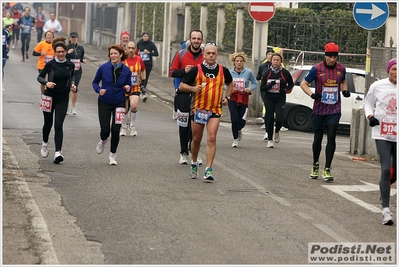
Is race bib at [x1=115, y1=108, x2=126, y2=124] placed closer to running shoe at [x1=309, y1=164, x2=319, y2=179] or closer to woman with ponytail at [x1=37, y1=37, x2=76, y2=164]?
woman with ponytail at [x1=37, y1=37, x2=76, y2=164]

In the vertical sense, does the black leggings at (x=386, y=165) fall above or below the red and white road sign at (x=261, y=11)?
below

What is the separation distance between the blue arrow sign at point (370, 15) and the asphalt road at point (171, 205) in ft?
7.46

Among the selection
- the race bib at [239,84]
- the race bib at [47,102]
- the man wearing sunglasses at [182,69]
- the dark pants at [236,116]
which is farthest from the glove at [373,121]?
the race bib at [239,84]

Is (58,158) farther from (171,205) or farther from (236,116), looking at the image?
(236,116)

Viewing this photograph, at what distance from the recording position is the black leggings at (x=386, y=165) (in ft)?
34.9

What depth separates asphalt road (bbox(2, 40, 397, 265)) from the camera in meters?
8.66

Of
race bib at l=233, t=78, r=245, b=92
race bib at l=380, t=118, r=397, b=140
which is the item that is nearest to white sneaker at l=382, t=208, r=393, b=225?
race bib at l=380, t=118, r=397, b=140

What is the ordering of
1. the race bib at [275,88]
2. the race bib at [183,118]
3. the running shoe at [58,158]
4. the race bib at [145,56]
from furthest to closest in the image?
the race bib at [145,56]
the race bib at [275,88]
the running shoe at [58,158]
the race bib at [183,118]

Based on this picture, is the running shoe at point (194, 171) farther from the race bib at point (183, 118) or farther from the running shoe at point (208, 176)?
the race bib at point (183, 118)

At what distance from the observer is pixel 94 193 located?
38.4 ft

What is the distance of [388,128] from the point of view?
35.5 ft

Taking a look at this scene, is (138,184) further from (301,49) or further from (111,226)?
(301,49)

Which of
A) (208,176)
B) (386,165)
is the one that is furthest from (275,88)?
(386,165)

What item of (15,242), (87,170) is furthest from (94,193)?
(15,242)
